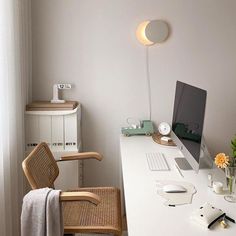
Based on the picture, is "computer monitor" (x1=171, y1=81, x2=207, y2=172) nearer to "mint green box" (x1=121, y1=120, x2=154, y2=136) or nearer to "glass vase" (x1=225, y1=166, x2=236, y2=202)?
"glass vase" (x1=225, y1=166, x2=236, y2=202)

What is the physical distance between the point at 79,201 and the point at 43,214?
190 mm

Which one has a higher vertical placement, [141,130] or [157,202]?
[141,130]

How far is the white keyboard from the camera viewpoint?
6.40 ft

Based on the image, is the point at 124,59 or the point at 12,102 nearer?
the point at 12,102

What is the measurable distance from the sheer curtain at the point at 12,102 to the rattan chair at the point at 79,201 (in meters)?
0.24

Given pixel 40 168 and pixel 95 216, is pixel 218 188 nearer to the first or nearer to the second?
pixel 95 216

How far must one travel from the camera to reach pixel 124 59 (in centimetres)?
261

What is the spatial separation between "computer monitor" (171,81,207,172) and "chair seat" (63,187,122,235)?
1.65 feet

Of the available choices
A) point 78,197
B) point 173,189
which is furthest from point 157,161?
point 78,197

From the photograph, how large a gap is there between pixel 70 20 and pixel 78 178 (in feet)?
4.21

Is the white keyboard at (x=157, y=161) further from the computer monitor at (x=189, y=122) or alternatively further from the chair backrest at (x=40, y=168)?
the chair backrest at (x=40, y=168)

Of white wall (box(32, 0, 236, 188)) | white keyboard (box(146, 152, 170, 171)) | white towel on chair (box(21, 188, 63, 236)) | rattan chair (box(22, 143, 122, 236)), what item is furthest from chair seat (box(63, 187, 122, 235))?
white wall (box(32, 0, 236, 188))

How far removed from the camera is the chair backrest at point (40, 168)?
1.65 meters

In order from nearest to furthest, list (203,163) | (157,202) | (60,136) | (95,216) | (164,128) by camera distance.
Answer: (157,202) < (95,216) < (203,163) < (60,136) < (164,128)
